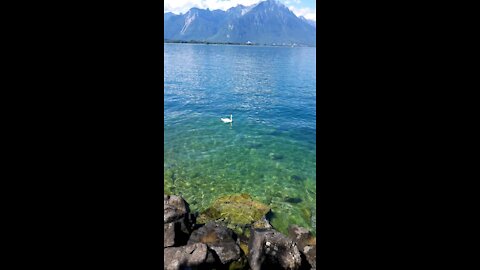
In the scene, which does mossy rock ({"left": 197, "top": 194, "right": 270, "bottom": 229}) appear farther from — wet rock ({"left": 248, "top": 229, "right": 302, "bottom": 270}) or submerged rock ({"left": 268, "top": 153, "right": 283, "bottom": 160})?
submerged rock ({"left": 268, "top": 153, "right": 283, "bottom": 160})

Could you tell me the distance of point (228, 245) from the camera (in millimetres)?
7086

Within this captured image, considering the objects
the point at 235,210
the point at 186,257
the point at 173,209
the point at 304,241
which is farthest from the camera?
the point at 235,210

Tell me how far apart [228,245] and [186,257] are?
1179 mm

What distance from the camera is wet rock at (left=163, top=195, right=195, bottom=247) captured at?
7102 millimetres

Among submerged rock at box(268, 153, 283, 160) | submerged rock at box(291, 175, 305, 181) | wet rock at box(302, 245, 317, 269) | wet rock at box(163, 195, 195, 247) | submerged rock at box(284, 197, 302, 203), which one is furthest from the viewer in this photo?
submerged rock at box(268, 153, 283, 160)

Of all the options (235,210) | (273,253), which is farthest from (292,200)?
(273,253)

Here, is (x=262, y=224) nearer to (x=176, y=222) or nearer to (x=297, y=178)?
(x=176, y=222)

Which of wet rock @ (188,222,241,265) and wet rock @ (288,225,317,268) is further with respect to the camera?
wet rock @ (288,225,317,268)

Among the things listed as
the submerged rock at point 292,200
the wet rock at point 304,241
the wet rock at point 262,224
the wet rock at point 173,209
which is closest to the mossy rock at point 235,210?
the wet rock at point 262,224

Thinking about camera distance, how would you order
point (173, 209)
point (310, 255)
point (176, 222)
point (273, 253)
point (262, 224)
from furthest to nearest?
point (262, 224), point (173, 209), point (176, 222), point (310, 255), point (273, 253)

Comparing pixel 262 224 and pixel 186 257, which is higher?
pixel 186 257

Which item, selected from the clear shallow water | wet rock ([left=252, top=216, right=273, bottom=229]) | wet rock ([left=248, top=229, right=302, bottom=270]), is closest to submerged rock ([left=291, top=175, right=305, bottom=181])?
the clear shallow water
